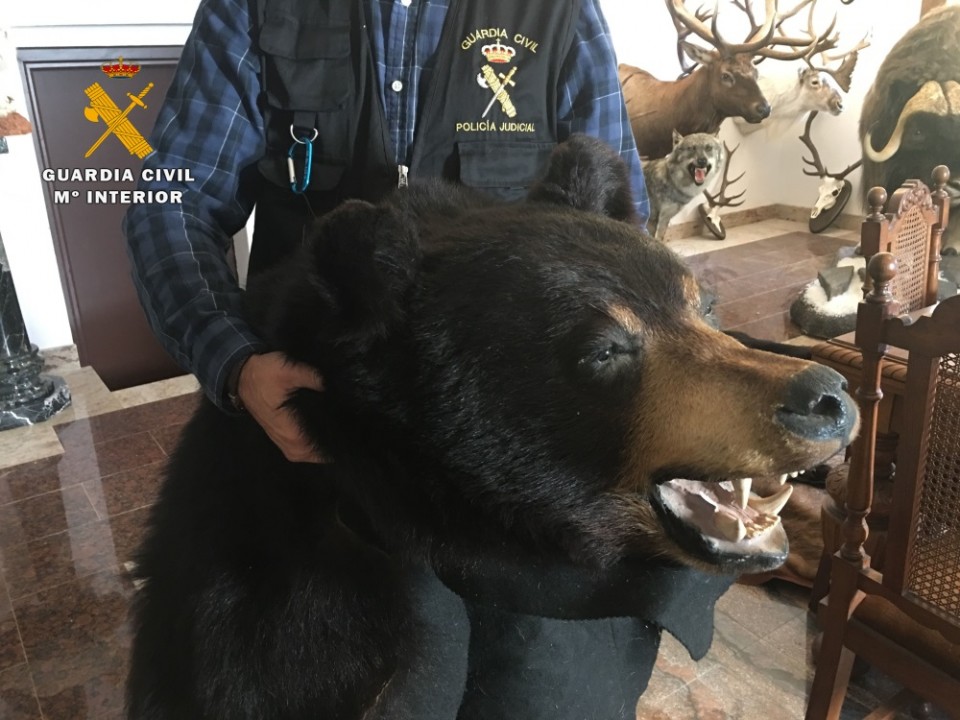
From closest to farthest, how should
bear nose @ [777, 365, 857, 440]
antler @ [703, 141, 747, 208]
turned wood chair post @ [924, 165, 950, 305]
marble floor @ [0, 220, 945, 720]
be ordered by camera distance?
1. bear nose @ [777, 365, 857, 440]
2. marble floor @ [0, 220, 945, 720]
3. turned wood chair post @ [924, 165, 950, 305]
4. antler @ [703, 141, 747, 208]

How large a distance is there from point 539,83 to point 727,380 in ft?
2.29

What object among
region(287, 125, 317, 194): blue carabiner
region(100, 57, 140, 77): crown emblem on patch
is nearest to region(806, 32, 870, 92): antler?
region(100, 57, 140, 77): crown emblem on patch

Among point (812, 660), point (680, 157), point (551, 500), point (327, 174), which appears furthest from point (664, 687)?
point (680, 157)

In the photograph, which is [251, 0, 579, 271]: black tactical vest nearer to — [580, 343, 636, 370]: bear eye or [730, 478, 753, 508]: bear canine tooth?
[580, 343, 636, 370]: bear eye

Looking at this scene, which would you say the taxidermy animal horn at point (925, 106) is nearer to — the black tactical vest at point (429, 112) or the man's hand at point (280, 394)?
A: the black tactical vest at point (429, 112)

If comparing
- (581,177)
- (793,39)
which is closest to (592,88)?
(581,177)

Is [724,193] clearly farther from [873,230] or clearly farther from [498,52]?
[498,52]

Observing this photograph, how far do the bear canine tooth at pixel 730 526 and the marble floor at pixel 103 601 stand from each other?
1370 mm

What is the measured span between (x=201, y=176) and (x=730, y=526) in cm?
91

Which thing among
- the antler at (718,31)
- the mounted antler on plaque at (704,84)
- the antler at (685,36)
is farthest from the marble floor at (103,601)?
the antler at (685,36)

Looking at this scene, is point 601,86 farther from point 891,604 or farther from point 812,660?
point 812,660

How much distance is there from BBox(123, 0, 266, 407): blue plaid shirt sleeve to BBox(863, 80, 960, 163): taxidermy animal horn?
5504 mm

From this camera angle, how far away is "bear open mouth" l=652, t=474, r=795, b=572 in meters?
0.79

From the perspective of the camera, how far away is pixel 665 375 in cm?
79
